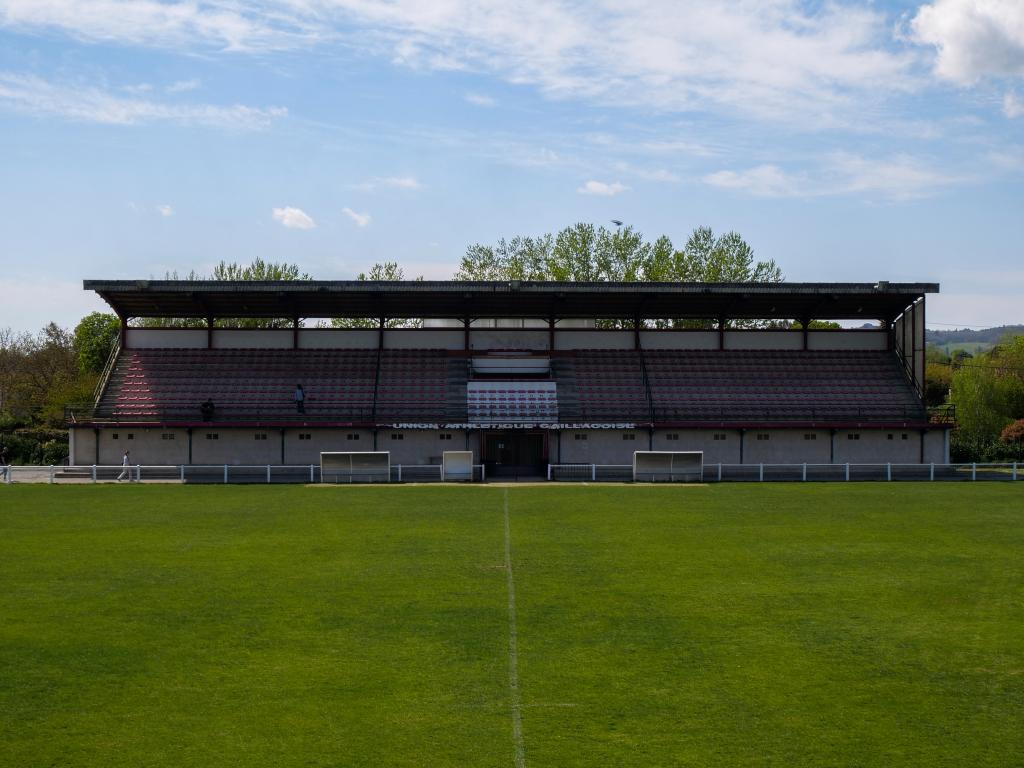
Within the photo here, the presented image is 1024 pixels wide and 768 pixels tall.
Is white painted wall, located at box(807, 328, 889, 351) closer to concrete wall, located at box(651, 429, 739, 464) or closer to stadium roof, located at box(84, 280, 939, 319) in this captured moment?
stadium roof, located at box(84, 280, 939, 319)

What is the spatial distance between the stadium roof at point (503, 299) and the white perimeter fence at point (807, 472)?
9.13m

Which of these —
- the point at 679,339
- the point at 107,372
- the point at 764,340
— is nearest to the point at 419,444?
the point at 679,339

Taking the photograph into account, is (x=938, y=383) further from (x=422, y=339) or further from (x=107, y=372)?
(x=107, y=372)

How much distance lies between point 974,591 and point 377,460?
86.5ft

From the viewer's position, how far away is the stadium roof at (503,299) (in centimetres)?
4638

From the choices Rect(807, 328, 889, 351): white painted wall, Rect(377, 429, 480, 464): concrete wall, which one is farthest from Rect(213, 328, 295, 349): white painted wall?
Rect(807, 328, 889, 351): white painted wall

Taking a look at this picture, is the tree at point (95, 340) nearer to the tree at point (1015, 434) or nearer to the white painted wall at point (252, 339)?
the white painted wall at point (252, 339)

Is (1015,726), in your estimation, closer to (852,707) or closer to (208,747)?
(852,707)

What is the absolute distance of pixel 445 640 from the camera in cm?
1436

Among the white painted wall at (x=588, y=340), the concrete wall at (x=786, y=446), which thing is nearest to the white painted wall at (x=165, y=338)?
the white painted wall at (x=588, y=340)

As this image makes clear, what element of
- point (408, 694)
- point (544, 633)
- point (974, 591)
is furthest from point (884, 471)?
point (408, 694)

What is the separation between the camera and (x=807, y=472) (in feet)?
140

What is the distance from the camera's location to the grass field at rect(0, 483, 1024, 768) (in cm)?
1053

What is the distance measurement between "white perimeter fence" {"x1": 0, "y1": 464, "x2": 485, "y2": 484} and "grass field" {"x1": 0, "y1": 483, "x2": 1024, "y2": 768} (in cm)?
1334
